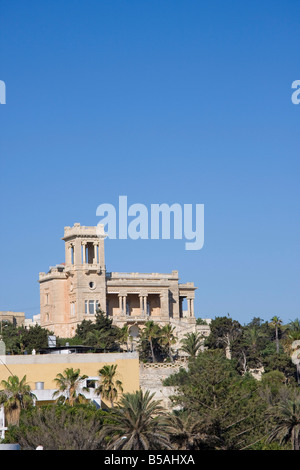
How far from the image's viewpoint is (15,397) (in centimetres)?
7144

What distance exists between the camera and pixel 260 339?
363ft

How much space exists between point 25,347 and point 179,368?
16041 millimetres

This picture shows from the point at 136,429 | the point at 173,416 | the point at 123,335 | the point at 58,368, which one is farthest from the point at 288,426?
the point at 123,335

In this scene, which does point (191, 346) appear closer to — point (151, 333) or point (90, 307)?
point (151, 333)

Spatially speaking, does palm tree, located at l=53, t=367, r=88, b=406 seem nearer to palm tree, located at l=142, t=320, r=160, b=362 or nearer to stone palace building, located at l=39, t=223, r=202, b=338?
palm tree, located at l=142, t=320, r=160, b=362

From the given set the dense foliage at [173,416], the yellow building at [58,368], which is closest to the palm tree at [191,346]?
the dense foliage at [173,416]

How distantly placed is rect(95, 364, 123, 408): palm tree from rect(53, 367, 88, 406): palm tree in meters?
2.24

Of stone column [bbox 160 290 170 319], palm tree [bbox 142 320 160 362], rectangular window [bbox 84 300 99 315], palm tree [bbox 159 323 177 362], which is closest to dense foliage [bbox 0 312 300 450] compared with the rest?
palm tree [bbox 142 320 160 362]

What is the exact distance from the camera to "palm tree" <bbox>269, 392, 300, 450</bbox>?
64500mm

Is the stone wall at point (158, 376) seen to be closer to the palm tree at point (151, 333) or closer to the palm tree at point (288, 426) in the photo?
the palm tree at point (151, 333)

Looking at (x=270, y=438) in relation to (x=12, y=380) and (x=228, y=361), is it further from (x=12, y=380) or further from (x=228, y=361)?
(x=228, y=361)

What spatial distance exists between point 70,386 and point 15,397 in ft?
19.9
